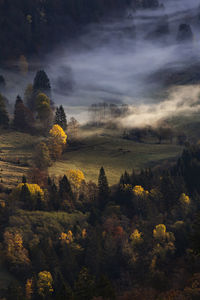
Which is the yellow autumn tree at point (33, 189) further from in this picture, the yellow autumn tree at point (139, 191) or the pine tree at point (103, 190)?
the yellow autumn tree at point (139, 191)

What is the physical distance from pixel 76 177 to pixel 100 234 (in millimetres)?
31409

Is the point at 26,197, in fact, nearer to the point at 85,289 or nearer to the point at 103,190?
the point at 103,190

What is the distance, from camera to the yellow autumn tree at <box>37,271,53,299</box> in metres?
116

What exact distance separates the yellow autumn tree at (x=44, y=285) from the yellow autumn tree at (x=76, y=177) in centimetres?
4671

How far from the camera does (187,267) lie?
402 ft

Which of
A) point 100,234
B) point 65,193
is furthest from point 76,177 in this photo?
point 100,234

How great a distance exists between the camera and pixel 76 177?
6417 inches

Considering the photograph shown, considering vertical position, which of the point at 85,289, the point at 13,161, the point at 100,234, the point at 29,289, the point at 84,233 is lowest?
the point at 29,289

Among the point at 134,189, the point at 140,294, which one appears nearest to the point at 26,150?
the point at 134,189

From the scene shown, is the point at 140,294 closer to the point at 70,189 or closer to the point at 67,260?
the point at 67,260

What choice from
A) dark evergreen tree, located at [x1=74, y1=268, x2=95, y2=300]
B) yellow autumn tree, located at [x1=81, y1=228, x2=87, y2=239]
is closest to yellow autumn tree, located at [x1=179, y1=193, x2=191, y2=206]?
yellow autumn tree, located at [x1=81, y1=228, x2=87, y2=239]

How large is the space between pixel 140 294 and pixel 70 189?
57988mm

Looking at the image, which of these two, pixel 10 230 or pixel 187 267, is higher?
pixel 10 230

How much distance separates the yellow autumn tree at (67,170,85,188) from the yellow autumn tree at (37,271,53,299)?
46.7 m
